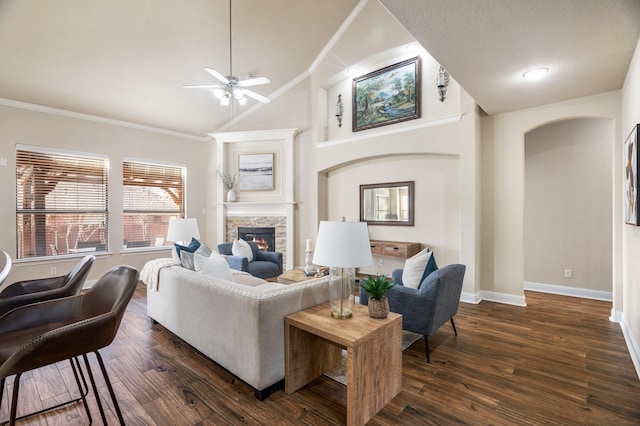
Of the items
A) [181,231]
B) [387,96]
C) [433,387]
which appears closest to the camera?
[433,387]

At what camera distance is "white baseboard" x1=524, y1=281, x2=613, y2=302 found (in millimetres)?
4289

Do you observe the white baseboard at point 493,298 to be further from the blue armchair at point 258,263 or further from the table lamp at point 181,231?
the table lamp at point 181,231

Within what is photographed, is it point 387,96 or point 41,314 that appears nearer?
point 41,314

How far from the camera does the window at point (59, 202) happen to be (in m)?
4.70

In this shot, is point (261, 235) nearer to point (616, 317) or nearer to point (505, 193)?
point (505, 193)

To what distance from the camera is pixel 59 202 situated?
5.02m

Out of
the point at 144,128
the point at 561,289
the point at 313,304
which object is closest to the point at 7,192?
the point at 144,128

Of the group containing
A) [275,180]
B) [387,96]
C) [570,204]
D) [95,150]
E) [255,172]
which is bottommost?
[570,204]

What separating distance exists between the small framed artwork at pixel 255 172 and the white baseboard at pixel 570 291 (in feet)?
16.4

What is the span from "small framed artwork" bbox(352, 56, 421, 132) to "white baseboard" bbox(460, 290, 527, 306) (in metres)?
2.78

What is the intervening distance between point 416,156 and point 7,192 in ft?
20.3

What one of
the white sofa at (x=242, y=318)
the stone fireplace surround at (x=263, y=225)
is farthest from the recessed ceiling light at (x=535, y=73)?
the stone fireplace surround at (x=263, y=225)

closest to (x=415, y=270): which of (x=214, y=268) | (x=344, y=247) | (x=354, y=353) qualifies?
(x=344, y=247)

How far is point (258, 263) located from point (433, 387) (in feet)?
11.0
